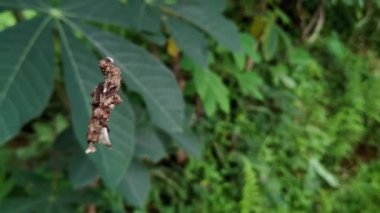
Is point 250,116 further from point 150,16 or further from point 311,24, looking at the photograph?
point 150,16

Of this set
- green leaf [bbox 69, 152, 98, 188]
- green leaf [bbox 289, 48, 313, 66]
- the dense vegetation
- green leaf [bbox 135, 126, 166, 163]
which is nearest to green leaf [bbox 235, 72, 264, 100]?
the dense vegetation

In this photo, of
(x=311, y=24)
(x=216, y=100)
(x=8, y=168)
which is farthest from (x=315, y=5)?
(x=8, y=168)

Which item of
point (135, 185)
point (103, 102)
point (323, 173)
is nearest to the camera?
point (103, 102)

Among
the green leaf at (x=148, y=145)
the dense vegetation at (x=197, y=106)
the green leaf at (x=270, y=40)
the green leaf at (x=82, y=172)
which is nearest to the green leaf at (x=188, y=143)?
the dense vegetation at (x=197, y=106)

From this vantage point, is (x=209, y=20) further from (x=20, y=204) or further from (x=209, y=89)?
(x=20, y=204)

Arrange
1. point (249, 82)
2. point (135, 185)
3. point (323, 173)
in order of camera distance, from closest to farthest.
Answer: point (135, 185), point (249, 82), point (323, 173)

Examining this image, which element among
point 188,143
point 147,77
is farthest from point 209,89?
point 147,77

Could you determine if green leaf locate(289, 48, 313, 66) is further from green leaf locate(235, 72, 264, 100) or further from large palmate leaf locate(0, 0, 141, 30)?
large palmate leaf locate(0, 0, 141, 30)
